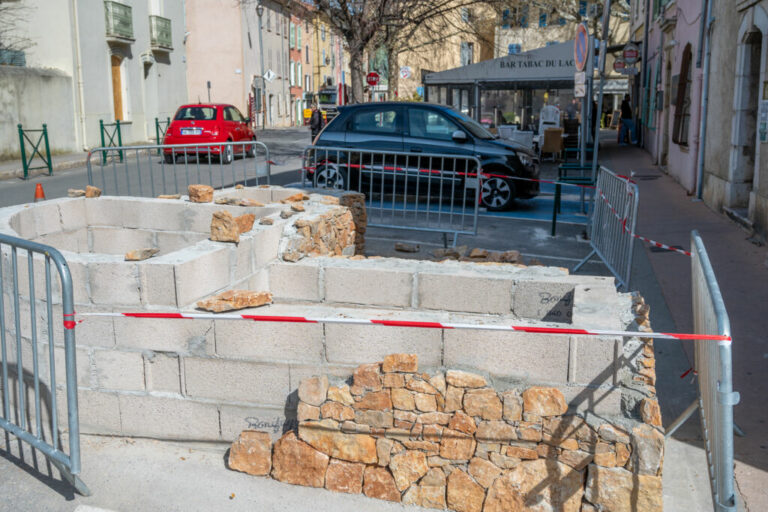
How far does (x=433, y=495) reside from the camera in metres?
3.93

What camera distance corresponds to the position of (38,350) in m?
4.58

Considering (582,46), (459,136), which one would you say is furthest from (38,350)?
(459,136)

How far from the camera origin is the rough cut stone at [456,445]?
3.88 metres

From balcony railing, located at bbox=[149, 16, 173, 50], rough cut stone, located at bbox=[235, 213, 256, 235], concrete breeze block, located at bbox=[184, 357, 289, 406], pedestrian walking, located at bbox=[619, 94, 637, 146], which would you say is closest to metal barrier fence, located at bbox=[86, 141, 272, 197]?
rough cut stone, located at bbox=[235, 213, 256, 235]

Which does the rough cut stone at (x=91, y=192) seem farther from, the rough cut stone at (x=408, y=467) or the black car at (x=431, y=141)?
the black car at (x=431, y=141)

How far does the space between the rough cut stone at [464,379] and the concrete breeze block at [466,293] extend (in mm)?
934

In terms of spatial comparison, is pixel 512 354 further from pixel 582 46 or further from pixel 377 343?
pixel 582 46

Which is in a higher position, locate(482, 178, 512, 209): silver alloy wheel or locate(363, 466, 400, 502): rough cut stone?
locate(482, 178, 512, 209): silver alloy wheel

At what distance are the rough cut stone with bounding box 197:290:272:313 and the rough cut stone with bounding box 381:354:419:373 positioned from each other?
0.91 meters

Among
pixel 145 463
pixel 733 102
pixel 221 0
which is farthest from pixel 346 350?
pixel 221 0

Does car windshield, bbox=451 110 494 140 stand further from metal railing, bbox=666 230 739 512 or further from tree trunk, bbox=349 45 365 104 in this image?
metal railing, bbox=666 230 739 512

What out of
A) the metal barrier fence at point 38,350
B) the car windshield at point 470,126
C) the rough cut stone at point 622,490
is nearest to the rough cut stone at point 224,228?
the metal barrier fence at point 38,350

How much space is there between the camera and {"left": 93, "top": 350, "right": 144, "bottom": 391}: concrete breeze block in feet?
14.3

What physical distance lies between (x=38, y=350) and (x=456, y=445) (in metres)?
2.58
